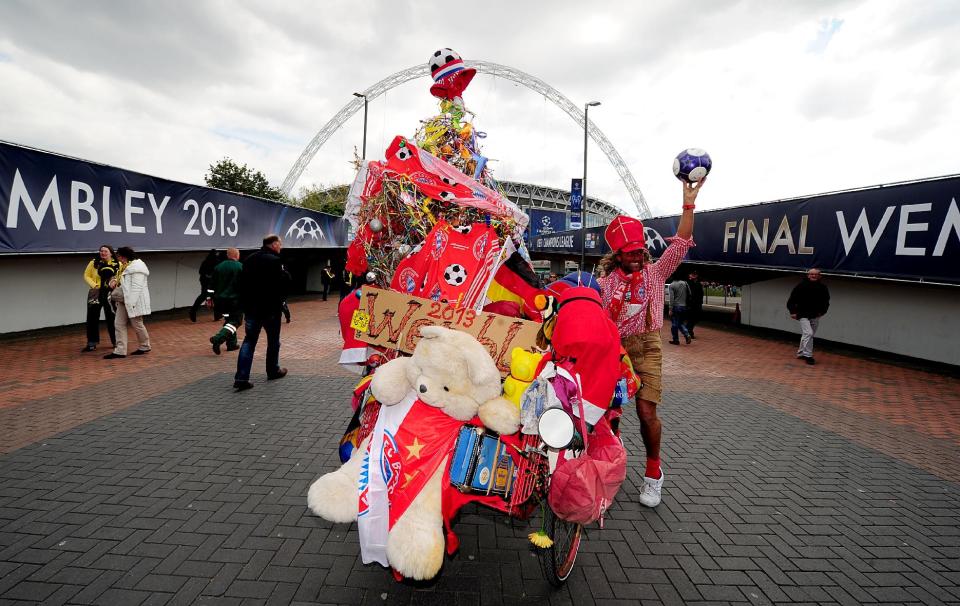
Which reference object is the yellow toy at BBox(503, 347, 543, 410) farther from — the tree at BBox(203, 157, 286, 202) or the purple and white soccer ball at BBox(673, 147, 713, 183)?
the tree at BBox(203, 157, 286, 202)

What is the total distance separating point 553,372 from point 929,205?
9.46 meters

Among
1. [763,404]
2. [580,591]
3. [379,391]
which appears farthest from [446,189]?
[763,404]

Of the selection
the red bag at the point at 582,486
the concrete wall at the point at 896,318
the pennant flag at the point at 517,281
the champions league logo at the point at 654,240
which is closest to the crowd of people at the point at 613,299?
the pennant flag at the point at 517,281

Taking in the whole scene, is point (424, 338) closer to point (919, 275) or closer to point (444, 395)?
point (444, 395)

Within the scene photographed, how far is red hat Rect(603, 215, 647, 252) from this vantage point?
10.00ft

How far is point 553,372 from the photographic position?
2.02m

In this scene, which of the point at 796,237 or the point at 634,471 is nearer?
the point at 634,471

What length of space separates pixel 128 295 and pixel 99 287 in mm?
880

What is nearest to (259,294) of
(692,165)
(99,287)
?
(99,287)

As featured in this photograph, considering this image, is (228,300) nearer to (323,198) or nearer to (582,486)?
(582,486)

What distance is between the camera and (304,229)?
17.6m

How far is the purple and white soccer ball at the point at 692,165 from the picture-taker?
316 centimetres

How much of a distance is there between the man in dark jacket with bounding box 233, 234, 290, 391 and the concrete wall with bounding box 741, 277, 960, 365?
12078 millimetres

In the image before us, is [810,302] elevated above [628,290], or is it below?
below
